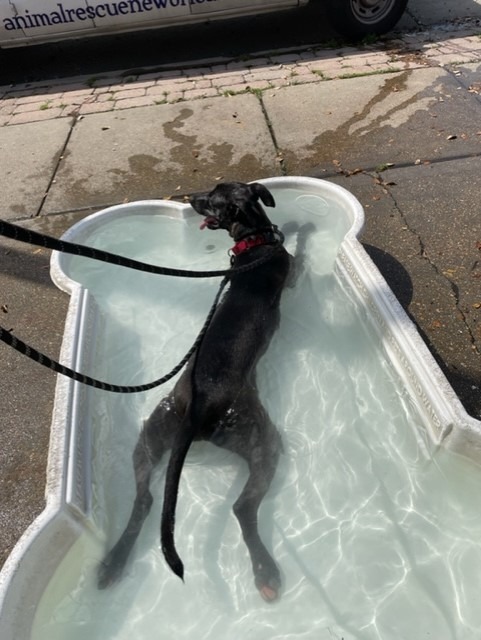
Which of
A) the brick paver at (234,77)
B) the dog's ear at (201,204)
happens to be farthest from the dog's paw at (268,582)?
the brick paver at (234,77)

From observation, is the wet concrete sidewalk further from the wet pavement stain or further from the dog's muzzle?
the dog's muzzle

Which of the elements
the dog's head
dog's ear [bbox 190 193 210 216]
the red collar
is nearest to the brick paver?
dog's ear [bbox 190 193 210 216]

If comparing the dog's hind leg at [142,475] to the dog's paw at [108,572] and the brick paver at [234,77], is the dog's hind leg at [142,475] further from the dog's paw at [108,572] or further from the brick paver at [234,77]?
the brick paver at [234,77]

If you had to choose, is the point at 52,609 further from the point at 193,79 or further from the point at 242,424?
the point at 193,79

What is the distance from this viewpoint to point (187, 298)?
4.38 metres

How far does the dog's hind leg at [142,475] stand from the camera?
2771 millimetres

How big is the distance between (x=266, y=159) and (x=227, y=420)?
3478mm

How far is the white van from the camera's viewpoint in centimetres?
698

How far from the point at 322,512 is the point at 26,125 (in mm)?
6162

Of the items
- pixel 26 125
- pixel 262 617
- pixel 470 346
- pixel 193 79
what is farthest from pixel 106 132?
pixel 262 617

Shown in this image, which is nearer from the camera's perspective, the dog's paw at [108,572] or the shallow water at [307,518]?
the shallow water at [307,518]

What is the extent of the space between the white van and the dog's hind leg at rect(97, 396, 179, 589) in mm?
6289

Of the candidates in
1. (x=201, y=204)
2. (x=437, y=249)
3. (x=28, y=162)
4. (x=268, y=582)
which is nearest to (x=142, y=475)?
(x=268, y=582)

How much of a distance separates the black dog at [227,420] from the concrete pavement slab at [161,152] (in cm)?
210
